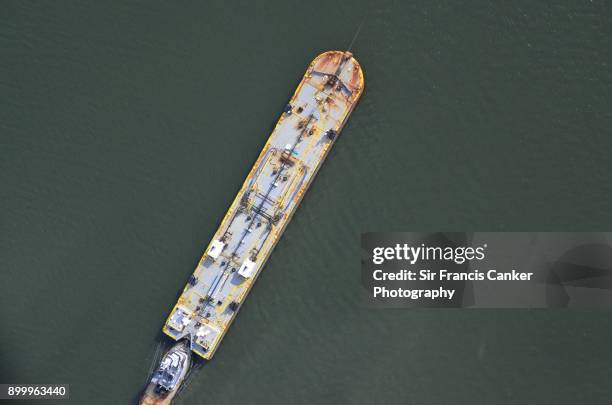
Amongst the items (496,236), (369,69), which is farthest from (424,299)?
(369,69)

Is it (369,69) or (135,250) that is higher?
(369,69)

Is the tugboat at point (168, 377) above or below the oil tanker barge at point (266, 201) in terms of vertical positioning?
below

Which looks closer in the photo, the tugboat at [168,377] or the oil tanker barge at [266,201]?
the tugboat at [168,377]

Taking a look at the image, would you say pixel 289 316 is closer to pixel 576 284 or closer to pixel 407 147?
pixel 407 147

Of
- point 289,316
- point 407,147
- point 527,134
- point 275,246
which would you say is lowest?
point 289,316
